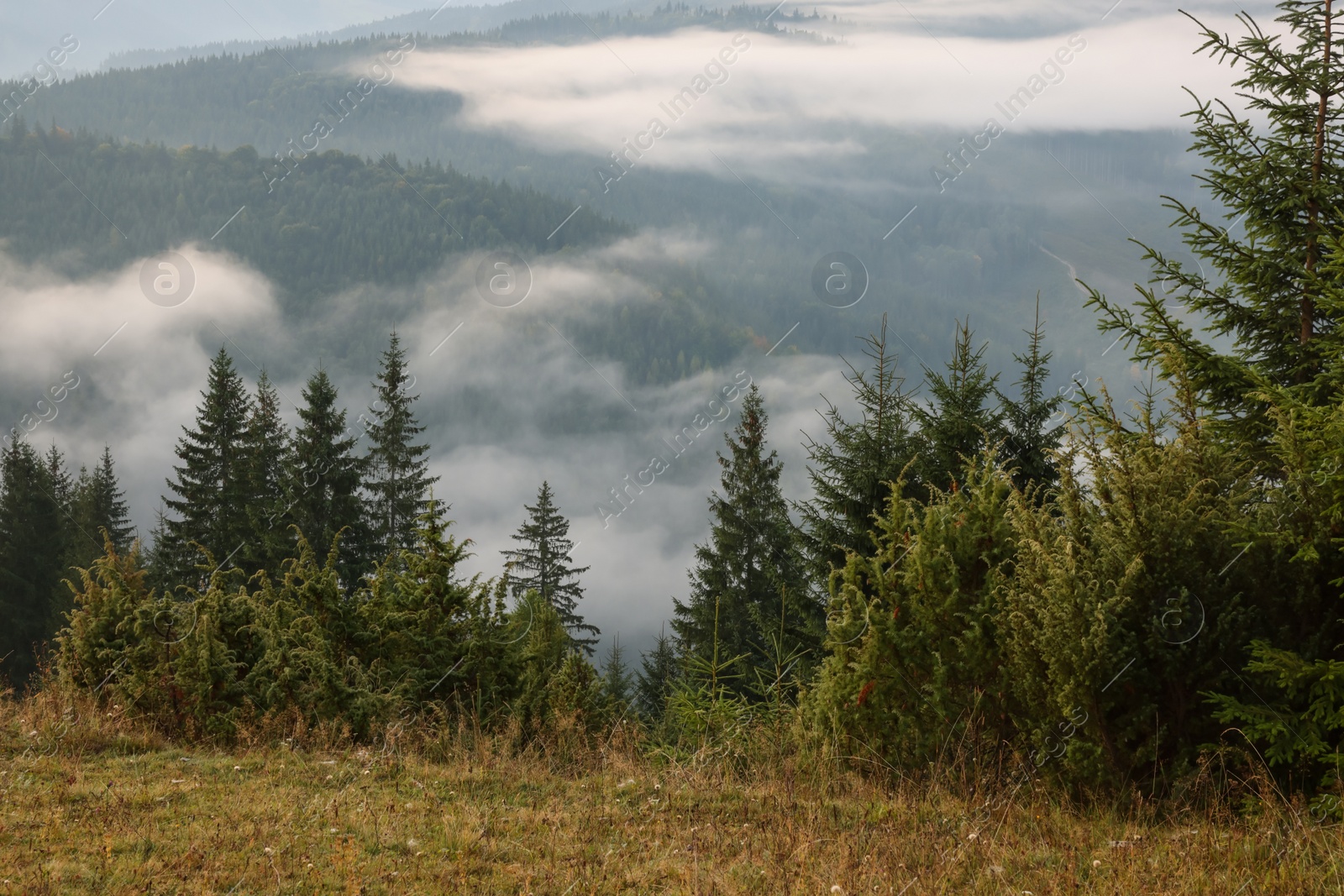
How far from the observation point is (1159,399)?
847 cm

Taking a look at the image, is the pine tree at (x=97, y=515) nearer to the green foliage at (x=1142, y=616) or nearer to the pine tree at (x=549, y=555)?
the pine tree at (x=549, y=555)

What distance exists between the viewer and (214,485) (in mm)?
44500

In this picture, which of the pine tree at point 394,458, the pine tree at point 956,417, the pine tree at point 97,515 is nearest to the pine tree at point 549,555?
the pine tree at point 394,458

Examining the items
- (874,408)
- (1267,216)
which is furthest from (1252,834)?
(874,408)

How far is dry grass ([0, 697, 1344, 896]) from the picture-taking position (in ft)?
15.8

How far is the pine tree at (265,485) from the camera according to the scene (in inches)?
1588

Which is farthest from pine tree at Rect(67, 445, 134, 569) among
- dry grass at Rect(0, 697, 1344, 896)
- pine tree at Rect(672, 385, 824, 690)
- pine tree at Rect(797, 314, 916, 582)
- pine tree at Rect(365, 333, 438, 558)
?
dry grass at Rect(0, 697, 1344, 896)

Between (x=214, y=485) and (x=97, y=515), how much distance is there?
79.2 ft

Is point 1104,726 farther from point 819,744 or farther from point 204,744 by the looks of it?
point 204,744

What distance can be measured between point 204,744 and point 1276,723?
26.9 ft

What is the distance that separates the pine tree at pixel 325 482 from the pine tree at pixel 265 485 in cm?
90

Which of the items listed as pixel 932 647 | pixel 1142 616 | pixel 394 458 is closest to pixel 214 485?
pixel 394 458

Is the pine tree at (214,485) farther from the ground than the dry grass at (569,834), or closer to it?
farther from the ground

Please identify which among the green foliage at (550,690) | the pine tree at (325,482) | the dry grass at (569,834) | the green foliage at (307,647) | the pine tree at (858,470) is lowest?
the dry grass at (569,834)
